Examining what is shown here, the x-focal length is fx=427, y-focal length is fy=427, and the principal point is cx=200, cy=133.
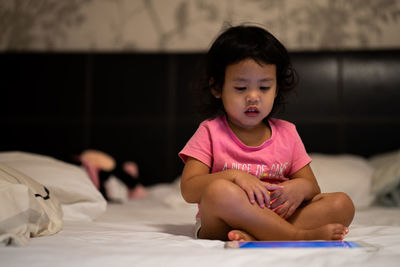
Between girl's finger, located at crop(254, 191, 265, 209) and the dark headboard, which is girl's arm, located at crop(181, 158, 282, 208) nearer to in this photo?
girl's finger, located at crop(254, 191, 265, 209)

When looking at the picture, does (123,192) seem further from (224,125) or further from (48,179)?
(224,125)

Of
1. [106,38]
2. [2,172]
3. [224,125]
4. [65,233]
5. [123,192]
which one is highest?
[106,38]

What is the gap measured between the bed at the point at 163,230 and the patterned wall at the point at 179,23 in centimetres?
75

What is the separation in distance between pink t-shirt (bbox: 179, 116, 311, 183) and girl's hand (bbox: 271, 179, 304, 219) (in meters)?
0.11

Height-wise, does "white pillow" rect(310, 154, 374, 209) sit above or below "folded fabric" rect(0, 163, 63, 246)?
below

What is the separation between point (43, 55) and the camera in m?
2.35

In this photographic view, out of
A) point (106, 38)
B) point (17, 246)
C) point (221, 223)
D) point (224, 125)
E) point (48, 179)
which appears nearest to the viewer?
point (17, 246)

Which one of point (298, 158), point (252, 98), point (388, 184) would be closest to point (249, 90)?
point (252, 98)

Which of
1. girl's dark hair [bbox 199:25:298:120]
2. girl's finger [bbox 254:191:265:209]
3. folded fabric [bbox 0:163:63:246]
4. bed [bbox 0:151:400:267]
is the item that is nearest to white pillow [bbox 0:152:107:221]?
bed [bbox 0:151:400:267]

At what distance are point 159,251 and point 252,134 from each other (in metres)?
0.49

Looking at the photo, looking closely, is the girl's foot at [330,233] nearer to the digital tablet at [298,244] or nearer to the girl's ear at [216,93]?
the digital tablet at [298,244]

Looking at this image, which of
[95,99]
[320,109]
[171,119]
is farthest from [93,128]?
[320,109]

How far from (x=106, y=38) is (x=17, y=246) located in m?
1.80

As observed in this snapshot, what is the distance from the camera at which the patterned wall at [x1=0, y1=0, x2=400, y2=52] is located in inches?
93.8
